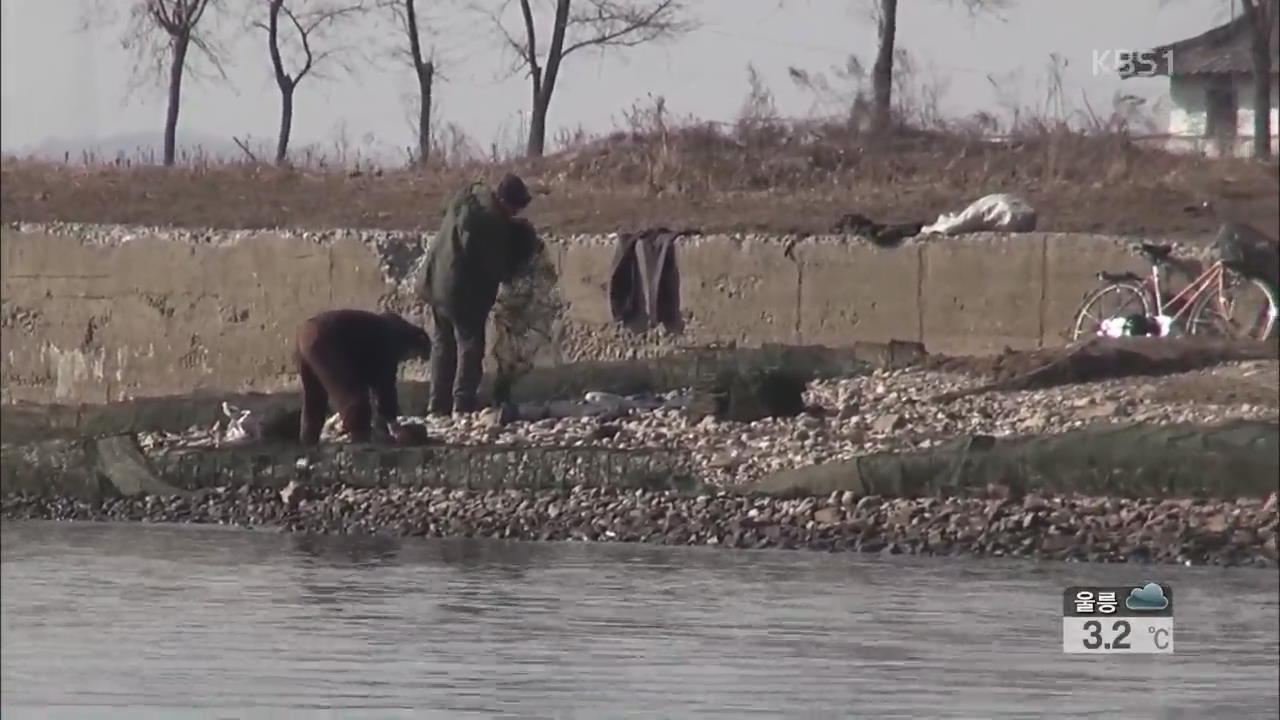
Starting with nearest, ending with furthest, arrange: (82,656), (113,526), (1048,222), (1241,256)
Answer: (82,656), (113,526), (1241,256), (1048,222)

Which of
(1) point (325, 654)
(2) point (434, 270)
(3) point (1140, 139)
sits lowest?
(1) point (325, 654)

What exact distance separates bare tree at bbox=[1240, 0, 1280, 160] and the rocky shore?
162cm

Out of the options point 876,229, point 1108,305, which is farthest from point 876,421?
point 876,229

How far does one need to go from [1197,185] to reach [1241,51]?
158cm

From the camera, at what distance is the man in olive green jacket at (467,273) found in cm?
960

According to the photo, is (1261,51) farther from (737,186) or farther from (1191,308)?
(737,186)

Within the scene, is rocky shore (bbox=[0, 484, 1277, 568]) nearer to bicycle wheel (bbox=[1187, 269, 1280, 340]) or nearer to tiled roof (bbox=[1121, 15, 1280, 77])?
bicycle wheel (bbox=[1187, 269, 1280, 340])

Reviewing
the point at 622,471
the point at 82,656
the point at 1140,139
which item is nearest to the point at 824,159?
the point at 1140,139

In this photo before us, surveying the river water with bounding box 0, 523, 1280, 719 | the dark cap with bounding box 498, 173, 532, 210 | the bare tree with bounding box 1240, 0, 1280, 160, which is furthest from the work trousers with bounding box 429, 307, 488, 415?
the bare tree with bounding box 1240, 0, 1280, 160

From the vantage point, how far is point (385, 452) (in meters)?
9.05

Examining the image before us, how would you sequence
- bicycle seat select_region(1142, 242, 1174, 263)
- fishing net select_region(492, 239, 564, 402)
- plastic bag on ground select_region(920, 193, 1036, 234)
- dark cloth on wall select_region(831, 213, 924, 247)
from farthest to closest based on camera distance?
dark cloth on wall select_region(831, 213, 924, 247) < plastic bag on ground select_region(920, 193, 1036, 234) < fishing net select_region(492, 239, 564, 402) < bicycle seat select_region(1142, 242, 1174, 263)

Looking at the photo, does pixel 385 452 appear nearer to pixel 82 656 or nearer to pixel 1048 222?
pixel 1048 222

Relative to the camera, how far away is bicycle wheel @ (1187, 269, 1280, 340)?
9477 mm
